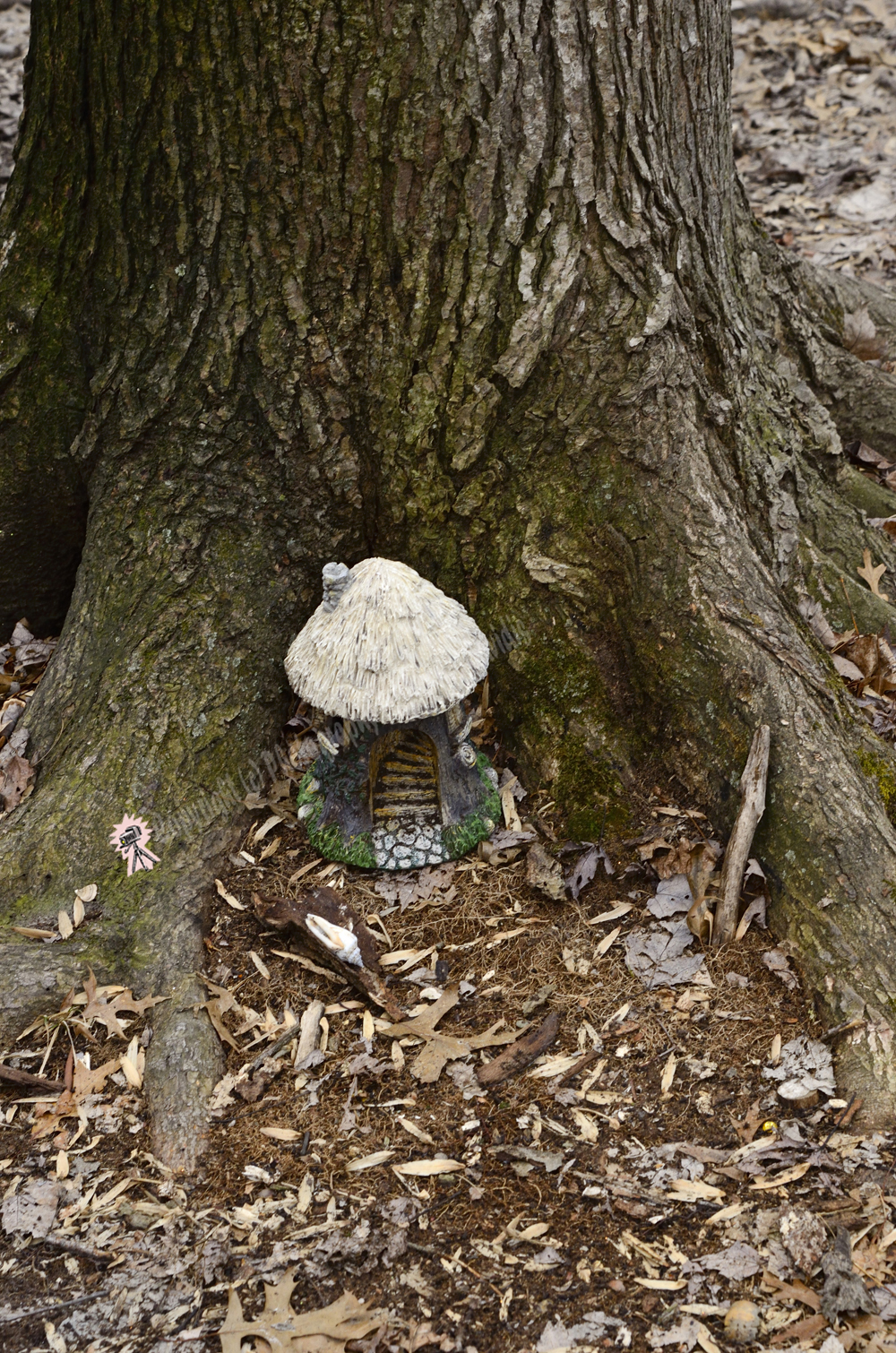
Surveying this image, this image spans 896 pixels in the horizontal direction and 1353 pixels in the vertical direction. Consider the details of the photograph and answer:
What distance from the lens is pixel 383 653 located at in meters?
3.51

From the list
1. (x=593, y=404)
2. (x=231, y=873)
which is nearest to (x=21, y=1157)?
(x=231, y=873)

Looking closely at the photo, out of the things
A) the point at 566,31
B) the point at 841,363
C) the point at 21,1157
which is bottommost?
the point at 21,1157

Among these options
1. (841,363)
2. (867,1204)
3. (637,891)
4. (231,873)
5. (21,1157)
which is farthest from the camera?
(841,363)

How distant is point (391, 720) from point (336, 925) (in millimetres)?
739

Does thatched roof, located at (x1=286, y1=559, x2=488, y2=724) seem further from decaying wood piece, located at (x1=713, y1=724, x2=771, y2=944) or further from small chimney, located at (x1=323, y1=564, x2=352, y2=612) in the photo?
decaying wood piece, located at (x1=713, y1=724, x2=771, y2=944)

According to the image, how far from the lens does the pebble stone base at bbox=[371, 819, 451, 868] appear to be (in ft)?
12.6

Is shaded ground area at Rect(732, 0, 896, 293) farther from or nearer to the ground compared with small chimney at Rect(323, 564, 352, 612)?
farther from the ground

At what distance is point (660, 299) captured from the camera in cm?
369

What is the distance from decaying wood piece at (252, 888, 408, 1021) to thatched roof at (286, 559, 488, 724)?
68 cm

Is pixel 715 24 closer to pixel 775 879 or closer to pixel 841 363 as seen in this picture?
pixel 841 363

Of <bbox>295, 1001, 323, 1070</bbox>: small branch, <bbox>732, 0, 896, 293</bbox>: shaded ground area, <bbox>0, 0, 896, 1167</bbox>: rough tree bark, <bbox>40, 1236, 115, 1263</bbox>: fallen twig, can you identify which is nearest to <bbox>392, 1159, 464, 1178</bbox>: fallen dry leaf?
<bbox>295, 1001, 323, 1070</bbox>: small branch

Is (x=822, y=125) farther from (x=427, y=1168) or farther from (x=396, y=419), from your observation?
(x=427, y=1168)

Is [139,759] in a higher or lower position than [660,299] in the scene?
lower

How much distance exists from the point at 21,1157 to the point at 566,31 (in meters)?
3.87
